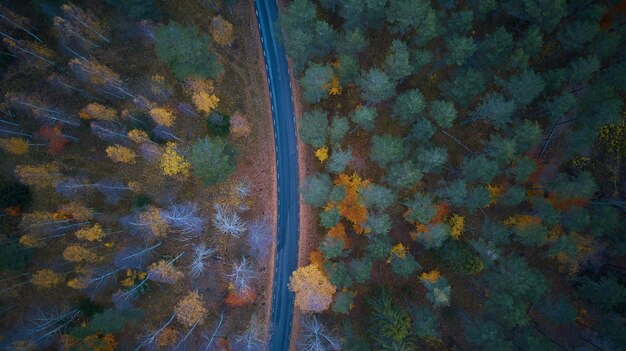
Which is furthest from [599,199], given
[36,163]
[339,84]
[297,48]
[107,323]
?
[36,163]

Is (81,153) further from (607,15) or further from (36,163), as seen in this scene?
(607,15)

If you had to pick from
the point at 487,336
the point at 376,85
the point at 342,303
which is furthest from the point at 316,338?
the point at 376,85

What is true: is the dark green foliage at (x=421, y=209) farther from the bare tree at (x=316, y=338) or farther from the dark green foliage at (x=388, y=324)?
the bare tree at (x=316, y=338)

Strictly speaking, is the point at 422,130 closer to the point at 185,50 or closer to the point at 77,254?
the point at 185,50

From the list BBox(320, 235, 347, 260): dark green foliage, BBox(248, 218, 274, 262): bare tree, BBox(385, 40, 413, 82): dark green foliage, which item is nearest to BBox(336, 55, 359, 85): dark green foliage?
BBox(385, 40, 413, 82): dark green foliage

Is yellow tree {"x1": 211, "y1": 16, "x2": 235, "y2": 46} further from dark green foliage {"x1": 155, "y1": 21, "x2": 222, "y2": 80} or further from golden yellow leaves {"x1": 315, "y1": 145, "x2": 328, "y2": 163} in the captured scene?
golden yellow leaves {"x1": 315, "y1": 145, "x2": 328, "y2": 163}

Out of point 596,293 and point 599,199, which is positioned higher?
point 599,199

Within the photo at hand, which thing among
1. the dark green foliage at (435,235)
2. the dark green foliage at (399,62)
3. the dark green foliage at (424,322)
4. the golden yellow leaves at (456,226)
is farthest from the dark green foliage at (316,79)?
the dark green foliage at (424,322)
